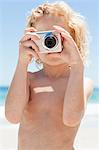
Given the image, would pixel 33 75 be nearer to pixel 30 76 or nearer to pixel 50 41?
pixel 30 76

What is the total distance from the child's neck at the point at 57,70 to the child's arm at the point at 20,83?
88 mm

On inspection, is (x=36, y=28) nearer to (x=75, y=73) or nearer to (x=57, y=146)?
(x=75, y=73)

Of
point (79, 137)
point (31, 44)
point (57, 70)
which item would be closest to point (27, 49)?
point (31, 44)

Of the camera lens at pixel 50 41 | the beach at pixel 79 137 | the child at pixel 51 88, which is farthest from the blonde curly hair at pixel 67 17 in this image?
the beach at pixel 79 137

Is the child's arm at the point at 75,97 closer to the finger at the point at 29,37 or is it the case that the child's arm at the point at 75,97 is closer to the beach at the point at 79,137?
the finger at the point at 29,37

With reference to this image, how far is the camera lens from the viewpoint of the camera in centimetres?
87

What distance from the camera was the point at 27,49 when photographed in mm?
911

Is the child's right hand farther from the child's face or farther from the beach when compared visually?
the beach

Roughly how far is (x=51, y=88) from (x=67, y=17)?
Result: 19 centimetres

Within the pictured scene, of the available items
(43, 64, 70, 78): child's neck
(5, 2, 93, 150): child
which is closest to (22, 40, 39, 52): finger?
(5, 2, 93, 150): child

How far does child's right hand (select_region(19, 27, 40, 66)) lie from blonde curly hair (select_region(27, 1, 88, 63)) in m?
0.08

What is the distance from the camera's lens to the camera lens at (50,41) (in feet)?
2.85

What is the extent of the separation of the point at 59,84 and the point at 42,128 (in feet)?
0.40

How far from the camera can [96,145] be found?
7.55 ft
